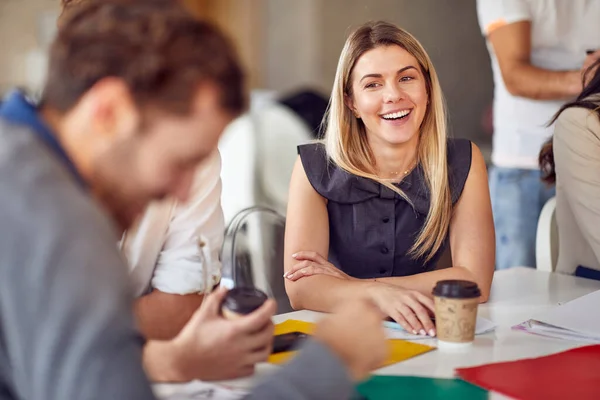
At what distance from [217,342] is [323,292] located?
0.57 m

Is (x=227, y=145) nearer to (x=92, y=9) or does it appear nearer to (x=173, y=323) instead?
(x=173, y=323)

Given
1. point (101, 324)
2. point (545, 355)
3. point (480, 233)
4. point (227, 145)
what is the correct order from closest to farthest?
point (101, 324) → point (545, 355) → point (480, 233) → point (227, 145)

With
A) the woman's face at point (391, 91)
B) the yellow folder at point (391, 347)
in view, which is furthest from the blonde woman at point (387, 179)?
the yellow folder at point (391, 347)

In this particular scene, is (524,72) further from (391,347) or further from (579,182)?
(391,347)

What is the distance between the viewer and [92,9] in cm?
83

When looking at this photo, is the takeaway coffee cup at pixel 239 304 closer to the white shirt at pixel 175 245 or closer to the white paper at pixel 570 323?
the white shirt at pixel 175 245

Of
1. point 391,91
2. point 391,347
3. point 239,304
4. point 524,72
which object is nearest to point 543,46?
point 524,72

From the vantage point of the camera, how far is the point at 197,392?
1.09 m

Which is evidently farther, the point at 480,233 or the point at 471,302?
the point at 480,233

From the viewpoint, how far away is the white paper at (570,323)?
1.40m

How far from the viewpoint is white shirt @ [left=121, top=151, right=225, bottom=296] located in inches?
57.3

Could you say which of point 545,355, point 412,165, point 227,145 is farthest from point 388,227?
point 227,145

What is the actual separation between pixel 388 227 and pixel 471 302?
1.98 ft

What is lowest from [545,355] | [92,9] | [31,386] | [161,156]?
[545,355]
